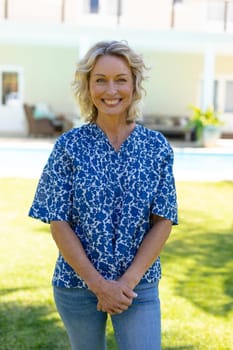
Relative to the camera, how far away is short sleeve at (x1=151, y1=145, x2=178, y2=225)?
7.97 ft

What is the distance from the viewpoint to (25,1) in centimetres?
2011

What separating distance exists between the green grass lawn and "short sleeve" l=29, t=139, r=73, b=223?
1964 millimetres

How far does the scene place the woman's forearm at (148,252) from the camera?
7.68ft

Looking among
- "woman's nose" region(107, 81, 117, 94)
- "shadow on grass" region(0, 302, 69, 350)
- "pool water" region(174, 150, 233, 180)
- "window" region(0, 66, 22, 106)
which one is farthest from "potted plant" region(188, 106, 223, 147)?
"woman's nose" region(107, 81, 117, 94)

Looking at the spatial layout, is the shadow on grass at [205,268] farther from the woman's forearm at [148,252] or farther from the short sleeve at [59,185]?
the short sleeve at [59,185]

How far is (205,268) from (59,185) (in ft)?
12.9

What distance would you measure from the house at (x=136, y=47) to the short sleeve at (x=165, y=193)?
55.1 feet

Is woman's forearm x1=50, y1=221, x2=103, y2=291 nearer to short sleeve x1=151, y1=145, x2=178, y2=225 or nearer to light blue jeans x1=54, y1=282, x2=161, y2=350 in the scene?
light blue jeans x1=54, y1=282, x2=161, y2=350

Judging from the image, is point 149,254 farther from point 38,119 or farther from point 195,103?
point 195,103

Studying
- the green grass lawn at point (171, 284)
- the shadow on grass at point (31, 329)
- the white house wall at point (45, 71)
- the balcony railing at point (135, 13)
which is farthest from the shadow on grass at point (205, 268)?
the balcony railing at point (135, 13)

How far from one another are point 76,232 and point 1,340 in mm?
2073

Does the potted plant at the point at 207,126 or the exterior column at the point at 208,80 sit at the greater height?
the exterior column at the point at 208,80

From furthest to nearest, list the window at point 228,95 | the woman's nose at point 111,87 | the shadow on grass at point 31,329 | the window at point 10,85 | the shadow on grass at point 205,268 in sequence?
the window at point 228,95 → the window at point 10,85 → the shadow on grass at point 205,268 → the shadow on grass at point 31,329 → the woman's nose at point 111,87

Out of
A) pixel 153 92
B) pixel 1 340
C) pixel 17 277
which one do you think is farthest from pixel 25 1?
pixel 1 340
